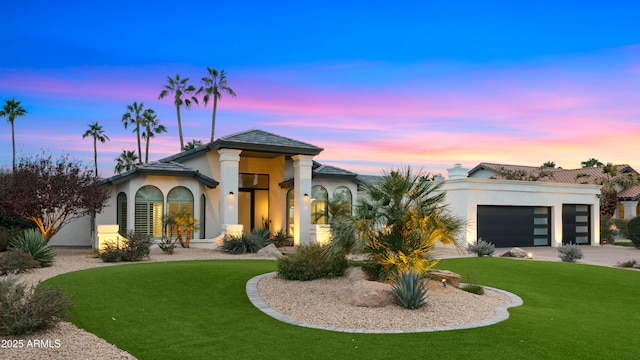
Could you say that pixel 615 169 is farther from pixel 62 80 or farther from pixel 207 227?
pixel 62 80

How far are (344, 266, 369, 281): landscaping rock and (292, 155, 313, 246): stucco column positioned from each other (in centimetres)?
1231

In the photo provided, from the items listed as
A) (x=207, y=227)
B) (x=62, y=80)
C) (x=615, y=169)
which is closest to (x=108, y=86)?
(x=62, y=80)

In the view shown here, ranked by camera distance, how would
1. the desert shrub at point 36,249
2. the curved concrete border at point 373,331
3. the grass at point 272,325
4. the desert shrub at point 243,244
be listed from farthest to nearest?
the desert shrub at point 243,244 → the desert shrub at point 36,249 → the curved concrete border at point 373,331 → the grass at point 272,325

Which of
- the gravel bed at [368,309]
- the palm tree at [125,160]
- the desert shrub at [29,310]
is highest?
the palm tree at [125,160]

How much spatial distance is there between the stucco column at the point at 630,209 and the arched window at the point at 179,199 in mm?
37640

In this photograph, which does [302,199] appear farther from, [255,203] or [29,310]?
[29,310]

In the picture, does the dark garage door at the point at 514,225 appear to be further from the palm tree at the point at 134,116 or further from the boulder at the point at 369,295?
the palm tree at the point at 134,116

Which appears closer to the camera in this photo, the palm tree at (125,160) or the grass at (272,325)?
the grass at (272,325)

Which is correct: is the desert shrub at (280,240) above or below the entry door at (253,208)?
below

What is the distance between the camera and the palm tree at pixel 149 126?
5062cm

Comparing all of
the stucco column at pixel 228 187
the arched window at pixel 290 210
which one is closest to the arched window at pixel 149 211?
the stucco column at pixel 228 187

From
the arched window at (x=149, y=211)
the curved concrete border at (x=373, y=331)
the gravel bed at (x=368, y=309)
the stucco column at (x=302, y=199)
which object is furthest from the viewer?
the stucco column at (x=302, y=199)

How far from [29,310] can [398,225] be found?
24.4 ft

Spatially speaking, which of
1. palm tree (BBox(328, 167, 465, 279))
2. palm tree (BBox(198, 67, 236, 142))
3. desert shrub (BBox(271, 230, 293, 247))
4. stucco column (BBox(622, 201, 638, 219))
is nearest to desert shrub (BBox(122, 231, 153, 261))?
palm tree (BBox(328, 167, 465, 279))
